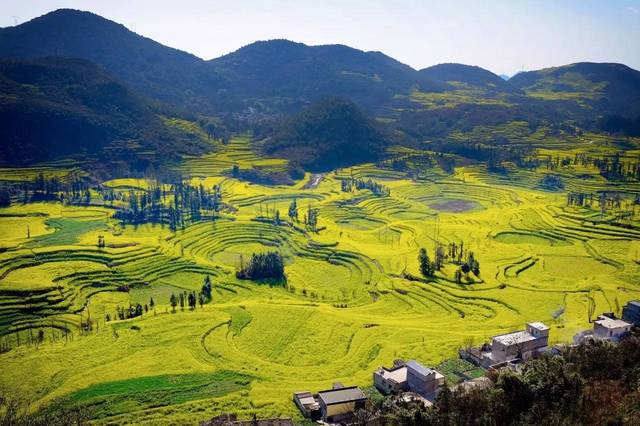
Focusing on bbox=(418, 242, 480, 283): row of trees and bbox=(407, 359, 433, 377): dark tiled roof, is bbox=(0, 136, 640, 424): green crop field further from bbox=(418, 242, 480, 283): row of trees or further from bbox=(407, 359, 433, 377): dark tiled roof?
bbox=(407, 359, 433, 377): dark tiled roof

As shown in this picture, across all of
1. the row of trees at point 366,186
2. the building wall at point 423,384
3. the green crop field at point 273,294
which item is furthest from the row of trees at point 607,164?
the building wall at point 423,384

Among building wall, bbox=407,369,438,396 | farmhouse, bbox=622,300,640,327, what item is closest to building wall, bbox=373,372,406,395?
building wall, bbox=407,369,438,396

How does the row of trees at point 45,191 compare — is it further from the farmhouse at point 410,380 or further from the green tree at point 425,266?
the farmhouse at point 410,380

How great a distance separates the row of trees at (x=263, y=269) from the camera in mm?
57469

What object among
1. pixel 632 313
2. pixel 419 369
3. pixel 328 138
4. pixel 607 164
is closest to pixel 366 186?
pixel 328 138

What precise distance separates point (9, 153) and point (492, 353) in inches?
3901

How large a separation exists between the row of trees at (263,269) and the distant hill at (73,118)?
210ft

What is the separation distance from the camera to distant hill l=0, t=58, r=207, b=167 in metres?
107

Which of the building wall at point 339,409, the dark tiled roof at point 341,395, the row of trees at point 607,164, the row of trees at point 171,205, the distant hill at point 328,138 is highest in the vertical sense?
the distant hill at point 328,138

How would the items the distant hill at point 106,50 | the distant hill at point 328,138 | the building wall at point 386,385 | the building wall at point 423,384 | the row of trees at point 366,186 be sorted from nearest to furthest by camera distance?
the building wall at point 423,384
the building wall at point 386,385
the row of trees at point 366,186
the distant hill at point 328,138
the distant hill at point 106,50

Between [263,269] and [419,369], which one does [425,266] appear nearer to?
[263,269]

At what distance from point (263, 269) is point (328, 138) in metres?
74.5

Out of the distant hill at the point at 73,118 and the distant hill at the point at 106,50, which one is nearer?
the distant hill at the point at 73,118

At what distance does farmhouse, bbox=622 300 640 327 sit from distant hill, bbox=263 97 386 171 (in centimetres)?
8346
